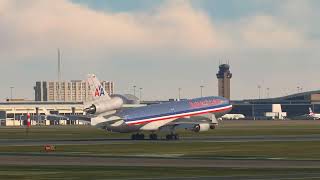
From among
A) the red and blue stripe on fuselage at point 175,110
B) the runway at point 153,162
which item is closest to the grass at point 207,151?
the runway at point 153,162

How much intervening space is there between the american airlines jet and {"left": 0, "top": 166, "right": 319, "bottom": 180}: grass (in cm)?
5394

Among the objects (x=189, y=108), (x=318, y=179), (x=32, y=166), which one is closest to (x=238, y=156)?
(x=32, y=166)

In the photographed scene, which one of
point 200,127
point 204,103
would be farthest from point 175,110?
point 204,103

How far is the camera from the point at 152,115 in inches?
4624

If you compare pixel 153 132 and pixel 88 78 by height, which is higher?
pixel 88 78

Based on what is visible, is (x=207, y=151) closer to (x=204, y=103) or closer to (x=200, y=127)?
(x=200, y=127)

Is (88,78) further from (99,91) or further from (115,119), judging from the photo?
(115,119)

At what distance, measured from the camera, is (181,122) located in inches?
4665

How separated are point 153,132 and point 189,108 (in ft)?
22.0

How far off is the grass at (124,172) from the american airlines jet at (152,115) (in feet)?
177

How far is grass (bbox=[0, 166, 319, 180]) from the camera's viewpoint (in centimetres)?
5366

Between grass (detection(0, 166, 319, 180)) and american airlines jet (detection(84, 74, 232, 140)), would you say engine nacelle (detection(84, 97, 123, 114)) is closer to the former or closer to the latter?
american airlines jet (detection(84, 74, 232, 140))

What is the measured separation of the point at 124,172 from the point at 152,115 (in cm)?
6055

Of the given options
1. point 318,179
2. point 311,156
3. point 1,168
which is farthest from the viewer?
point 311,156
